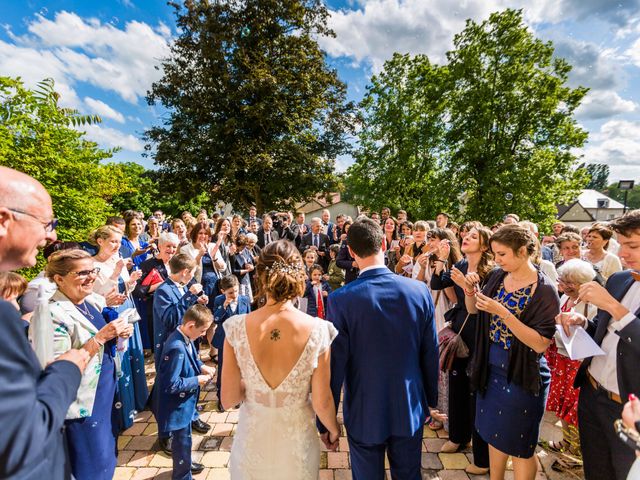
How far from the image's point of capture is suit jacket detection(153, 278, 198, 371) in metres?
3.46

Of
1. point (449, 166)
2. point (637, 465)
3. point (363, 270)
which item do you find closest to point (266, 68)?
point (449, 166)

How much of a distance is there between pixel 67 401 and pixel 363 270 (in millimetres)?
1695

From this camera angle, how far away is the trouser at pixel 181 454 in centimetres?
263

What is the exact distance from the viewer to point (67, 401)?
1.18 m

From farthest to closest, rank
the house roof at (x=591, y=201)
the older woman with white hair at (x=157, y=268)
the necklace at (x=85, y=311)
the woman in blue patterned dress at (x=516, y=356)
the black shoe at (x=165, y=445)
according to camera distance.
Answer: the house roof at (x=591, y=201)
the older woman with white hair at (x=157, y=268)
the black shoe at (x=165, y=445)
the necklace at (x=85, y=311)
the woman in blue patterned dress at (x=516, y=356)

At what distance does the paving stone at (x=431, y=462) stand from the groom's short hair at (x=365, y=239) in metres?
2.38

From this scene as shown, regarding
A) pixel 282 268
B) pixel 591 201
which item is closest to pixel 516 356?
pixel 282 268

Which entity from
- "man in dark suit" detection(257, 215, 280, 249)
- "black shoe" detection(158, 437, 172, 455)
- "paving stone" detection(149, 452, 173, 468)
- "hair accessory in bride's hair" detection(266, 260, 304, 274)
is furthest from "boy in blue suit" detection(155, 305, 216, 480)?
"man in dark suit" detection(257, 215, 280, 249)

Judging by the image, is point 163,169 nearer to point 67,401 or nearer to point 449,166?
point 449,166

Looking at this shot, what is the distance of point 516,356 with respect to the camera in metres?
2.32

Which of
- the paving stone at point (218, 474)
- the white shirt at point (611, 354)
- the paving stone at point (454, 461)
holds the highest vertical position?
the white shirt at point (611, 354)

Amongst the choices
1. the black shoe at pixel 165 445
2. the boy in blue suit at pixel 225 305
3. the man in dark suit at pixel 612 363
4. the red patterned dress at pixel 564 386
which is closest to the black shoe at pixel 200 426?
the black shoe at pixel 165 445

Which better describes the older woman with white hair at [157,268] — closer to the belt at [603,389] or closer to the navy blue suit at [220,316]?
the navy blue suit at [220,316]

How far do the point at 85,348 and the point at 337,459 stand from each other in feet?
8.56
